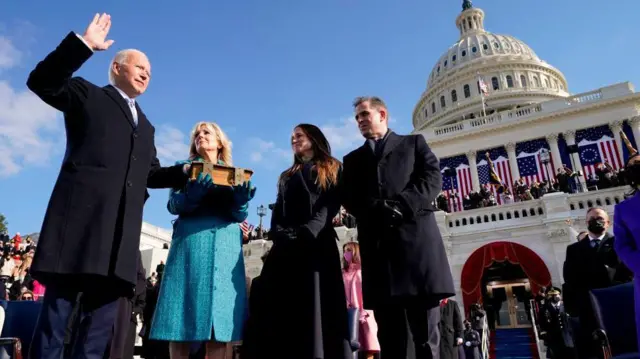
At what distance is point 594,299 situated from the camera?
3957 mm

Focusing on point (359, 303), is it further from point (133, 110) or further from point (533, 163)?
point (533, 163)

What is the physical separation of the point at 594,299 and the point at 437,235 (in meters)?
1.84

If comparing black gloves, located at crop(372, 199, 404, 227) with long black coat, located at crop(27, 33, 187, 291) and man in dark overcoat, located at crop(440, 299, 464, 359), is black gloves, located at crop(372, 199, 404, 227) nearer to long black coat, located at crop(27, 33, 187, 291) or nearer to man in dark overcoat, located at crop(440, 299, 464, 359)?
long black coat, located at crop(27, 33, 187, 291)

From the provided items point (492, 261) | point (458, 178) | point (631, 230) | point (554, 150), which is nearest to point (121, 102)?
point (631, 230)

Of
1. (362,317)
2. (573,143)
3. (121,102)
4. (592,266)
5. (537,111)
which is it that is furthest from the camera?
(537,111)

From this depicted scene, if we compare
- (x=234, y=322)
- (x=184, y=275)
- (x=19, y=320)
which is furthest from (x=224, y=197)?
(x=19, y=320)

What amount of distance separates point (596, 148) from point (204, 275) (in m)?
34.6

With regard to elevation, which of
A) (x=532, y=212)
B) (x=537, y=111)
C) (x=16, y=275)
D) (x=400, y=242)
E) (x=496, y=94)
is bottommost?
(x=400, y=242)

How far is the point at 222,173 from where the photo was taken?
311cm

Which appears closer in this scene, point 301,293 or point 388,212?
point 388,212

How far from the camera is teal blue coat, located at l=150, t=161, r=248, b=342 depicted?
9.59ft

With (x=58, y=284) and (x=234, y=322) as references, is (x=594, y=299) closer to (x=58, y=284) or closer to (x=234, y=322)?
(x=234, y=322)

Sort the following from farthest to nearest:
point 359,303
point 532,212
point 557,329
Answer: point 532,212 → point 557,329 → point 359,303

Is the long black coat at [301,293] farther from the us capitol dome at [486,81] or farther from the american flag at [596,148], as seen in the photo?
the us capitol dome at [486,81]
